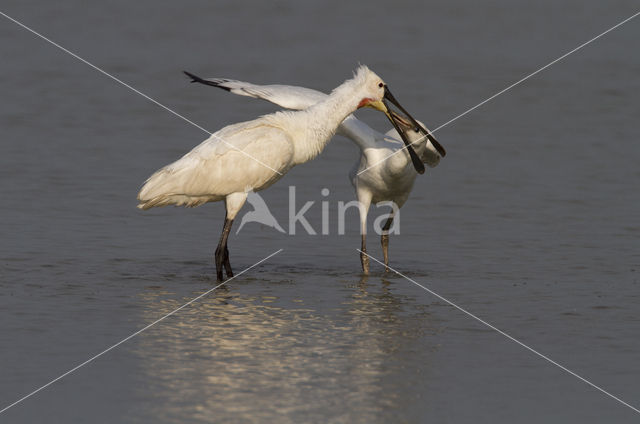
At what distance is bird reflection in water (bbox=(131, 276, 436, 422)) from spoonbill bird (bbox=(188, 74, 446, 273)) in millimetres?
1507

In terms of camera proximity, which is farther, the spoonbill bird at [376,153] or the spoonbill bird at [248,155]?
the spoonbill bird at [376,153]

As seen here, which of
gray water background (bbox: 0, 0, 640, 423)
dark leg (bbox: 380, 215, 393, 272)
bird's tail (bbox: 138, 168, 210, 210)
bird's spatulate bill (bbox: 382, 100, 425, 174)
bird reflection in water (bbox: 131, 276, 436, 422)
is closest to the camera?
bird reflection in water (bbox: 131, 276, 436, 422)

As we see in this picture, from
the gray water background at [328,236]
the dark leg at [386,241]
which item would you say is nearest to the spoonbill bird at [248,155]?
the gray water background at [328,236]

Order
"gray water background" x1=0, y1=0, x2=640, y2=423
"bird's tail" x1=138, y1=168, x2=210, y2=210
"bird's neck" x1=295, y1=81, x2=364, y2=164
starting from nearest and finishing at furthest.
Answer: "gray water background" x1=0, y1=0, x2=640, y2=423, "bird's tail" x1=138, y1=168, x2=210, y2=210, "bird's neck" x1=295, y1=81, x2=364, y2=164

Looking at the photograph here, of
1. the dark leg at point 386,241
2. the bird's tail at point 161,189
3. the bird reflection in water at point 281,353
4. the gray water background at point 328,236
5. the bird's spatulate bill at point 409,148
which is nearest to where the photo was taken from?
the bird reflection in water at point 281,353

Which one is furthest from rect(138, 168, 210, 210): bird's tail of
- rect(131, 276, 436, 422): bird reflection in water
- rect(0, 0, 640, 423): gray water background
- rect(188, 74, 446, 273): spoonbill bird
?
rect(188, 74, 446, 273): spoonbill bird

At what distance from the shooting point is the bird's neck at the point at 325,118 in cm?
1028

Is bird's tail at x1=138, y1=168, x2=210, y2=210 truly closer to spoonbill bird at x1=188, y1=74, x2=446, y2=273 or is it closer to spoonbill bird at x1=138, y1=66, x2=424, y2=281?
spoonbill bird at x1=138, y1=66, x2=424, y2=281

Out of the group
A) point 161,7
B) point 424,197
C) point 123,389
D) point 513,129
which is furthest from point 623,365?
point 161,7

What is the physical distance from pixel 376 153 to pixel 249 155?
4.73ft

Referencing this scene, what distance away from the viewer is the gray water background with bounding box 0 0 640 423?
6.68 metres

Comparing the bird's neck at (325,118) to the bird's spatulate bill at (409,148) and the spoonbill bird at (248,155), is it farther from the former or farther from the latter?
the bird's spatulate bill at (409,148)

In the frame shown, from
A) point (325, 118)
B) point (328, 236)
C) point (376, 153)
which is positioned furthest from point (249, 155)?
point (328, 236)

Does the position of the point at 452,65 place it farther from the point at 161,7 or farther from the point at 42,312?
the point at 42,312
